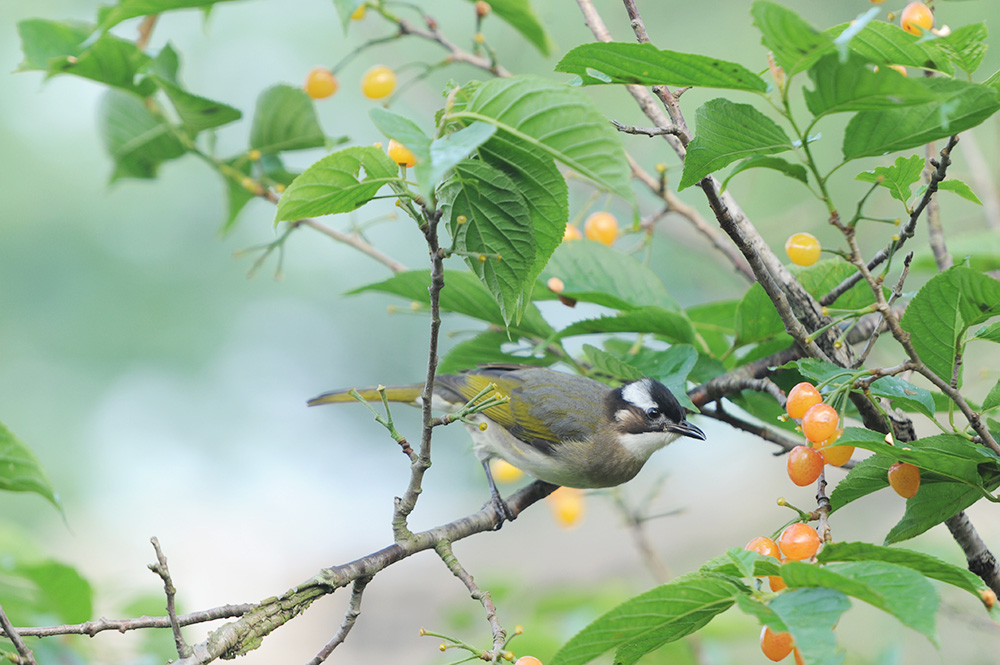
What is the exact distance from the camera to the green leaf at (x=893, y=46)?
55.3 inches

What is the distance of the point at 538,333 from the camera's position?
8.42ft

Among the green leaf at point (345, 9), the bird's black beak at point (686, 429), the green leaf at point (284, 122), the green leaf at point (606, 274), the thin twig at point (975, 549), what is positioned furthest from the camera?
the bird's black beak at point (686, 429)

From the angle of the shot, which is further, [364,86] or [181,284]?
[181,284]

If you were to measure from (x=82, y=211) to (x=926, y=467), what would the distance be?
11.0m

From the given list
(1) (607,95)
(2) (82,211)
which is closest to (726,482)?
(1) (607,95)

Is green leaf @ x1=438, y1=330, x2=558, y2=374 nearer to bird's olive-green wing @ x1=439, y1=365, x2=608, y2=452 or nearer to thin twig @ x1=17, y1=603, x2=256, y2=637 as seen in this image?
bird's olive-green wing @ x1=439, y1=365, x2=608, y2=452

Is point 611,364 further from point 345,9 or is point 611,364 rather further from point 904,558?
point 345,9

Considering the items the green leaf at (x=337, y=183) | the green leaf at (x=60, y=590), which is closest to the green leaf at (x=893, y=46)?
the green leaf at (x=337, y=183)

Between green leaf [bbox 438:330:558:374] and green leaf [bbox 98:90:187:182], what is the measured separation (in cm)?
145

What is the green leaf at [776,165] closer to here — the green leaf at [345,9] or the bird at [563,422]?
the green leaf at [345,9]

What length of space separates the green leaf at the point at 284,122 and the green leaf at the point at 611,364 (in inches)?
57.5

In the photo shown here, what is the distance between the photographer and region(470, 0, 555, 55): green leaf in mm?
2789

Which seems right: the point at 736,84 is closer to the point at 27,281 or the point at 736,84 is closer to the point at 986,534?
the point at 986,534

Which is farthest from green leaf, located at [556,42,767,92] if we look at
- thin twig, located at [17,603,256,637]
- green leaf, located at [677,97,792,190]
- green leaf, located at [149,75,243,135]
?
green leaf, located at [149,75,243,135]
